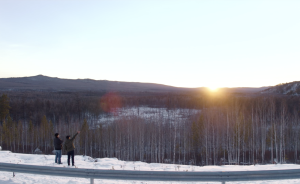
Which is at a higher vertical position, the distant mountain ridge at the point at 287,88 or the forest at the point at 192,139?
the distant mountain ridge at the point at 287,88

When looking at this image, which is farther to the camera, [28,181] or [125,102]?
[125,102]

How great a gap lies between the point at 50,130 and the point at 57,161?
39.9 metres

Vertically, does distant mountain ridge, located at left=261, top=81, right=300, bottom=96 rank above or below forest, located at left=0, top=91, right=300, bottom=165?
above

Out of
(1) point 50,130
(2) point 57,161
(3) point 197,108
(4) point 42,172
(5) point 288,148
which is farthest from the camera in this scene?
(3) point 197,108

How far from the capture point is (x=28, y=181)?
6.36 metres

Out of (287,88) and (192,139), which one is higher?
(287,88)

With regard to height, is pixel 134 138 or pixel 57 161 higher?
pixel 57 161

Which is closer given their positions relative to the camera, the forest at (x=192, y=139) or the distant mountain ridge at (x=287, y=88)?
the forest at (x=192, y=139)

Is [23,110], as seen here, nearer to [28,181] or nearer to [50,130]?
[50,130]

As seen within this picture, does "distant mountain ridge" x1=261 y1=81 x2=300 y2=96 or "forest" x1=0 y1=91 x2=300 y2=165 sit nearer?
"forest" x1=0 y1=91 x2=300 y2=165

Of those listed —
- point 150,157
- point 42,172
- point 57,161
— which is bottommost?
point 150,157

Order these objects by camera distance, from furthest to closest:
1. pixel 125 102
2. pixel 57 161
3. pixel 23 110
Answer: pixel 125 102
pixel 23 110
pixel 57 161

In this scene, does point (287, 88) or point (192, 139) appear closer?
point (192, 139)

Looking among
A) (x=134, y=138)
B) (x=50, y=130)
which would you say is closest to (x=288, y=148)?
(x=134, y=138)
